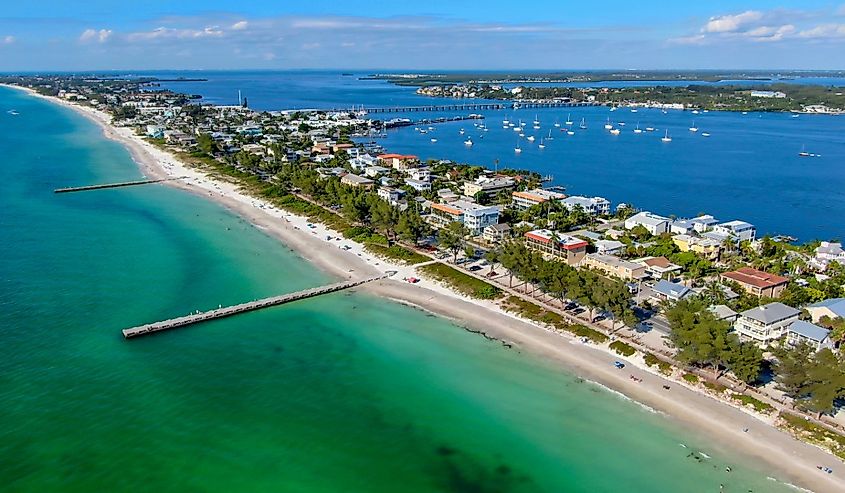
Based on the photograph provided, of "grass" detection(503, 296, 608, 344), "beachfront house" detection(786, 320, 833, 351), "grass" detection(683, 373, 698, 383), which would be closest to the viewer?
"grass" detection(683, 373, 698, 383)

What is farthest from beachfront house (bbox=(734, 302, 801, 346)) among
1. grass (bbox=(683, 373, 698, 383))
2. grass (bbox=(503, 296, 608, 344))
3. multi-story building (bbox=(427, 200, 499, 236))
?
multi-story building (bbox=(427, 200, 499, 236))

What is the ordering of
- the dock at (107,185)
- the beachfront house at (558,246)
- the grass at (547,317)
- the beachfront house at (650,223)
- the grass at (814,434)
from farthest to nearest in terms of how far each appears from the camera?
the dock at (107,185), the beachfront house at (650,223), the beachfront house at (558,246), the grass at (547,317), the grass at (814,434)

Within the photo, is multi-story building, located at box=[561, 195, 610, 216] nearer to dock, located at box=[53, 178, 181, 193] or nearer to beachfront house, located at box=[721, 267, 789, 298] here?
beachfront house, located at box=[721, 267, 789, 298]

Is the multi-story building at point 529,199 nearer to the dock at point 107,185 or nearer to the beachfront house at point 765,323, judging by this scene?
the beachfront house at point 765,323

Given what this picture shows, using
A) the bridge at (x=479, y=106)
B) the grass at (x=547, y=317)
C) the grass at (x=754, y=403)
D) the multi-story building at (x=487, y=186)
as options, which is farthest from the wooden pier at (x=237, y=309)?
the bridge at (x=479, y=106)

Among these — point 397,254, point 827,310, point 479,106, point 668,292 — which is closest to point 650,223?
point 668,292

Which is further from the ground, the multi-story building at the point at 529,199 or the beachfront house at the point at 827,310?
the multi-story building at the point at 529,199
